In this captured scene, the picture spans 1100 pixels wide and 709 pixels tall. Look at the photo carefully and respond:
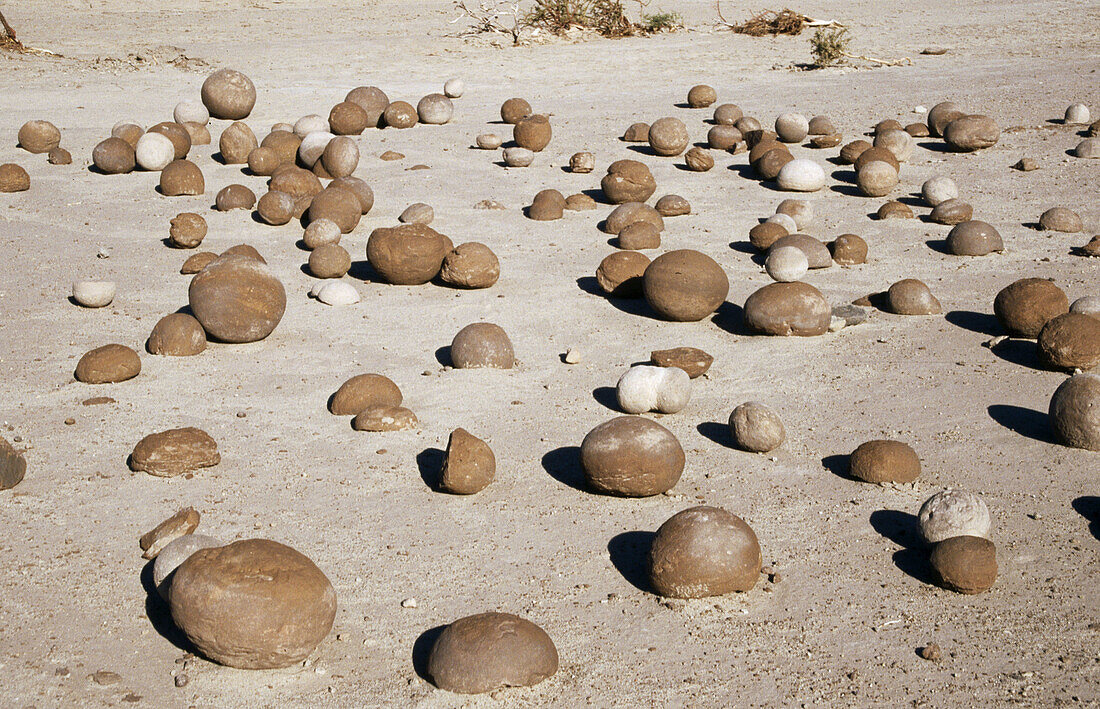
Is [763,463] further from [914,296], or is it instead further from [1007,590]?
[914,296]

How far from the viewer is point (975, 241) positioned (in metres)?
7.91

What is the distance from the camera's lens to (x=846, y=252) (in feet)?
25.5

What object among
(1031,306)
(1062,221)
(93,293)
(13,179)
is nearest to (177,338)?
(93,293)

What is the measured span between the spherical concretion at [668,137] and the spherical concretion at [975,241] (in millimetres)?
3629

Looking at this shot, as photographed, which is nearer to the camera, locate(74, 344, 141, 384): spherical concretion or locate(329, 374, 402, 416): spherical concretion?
locate(329, 374, 402, 416): spherical concretion

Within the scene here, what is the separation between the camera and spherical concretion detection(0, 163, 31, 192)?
9.57 meters

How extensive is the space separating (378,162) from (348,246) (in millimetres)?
2664

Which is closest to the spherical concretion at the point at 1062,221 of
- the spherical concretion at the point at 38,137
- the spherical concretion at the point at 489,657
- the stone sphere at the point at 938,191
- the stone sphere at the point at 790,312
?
the stone sphere at the point at 938,191

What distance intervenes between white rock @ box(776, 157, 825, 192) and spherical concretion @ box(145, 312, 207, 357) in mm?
5928

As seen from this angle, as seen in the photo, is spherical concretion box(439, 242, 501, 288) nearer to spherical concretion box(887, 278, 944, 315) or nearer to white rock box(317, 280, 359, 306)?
white rock box(317, 280, 359, 306)

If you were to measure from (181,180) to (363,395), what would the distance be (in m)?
5.22

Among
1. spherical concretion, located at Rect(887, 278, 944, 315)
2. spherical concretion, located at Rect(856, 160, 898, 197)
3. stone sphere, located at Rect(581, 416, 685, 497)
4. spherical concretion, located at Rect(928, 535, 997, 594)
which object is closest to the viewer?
spherical concretion, located at Rect(928, 535, 997, 594)

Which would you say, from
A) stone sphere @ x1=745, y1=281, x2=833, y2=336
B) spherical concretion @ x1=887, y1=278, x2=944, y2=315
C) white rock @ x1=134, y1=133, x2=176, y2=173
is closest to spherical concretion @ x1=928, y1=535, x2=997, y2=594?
stone sphere @ x1=745, y1=281, x2=833, y2=336

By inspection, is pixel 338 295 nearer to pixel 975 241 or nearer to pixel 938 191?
pixel 975 241
